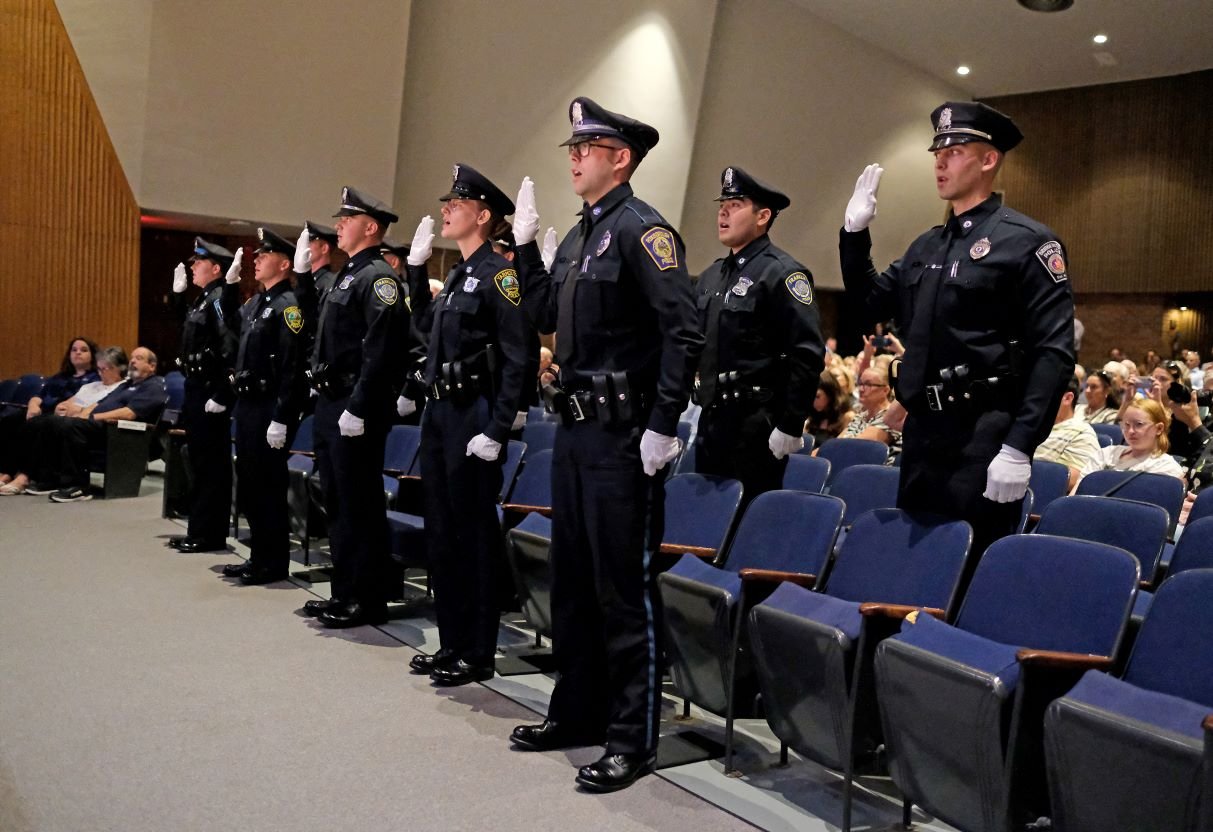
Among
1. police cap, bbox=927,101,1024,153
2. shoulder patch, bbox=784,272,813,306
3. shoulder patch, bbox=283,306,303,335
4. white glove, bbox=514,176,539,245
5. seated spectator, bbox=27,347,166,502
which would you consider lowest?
seated spectator, bbox=27,347,166,502

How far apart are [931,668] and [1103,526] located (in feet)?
4.14

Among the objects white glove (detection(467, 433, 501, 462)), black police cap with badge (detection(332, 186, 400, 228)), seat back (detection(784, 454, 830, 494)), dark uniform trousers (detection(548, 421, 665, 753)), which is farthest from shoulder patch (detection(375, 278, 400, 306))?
seat back (detection(784, 454, 830, 494))

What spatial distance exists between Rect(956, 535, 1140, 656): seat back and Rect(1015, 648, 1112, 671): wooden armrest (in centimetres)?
10

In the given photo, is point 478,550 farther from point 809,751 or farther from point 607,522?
point 809,751

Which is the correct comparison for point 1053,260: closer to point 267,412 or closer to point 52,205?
point 267,412

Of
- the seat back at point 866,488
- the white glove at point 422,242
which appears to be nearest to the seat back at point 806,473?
the seat back at point 866,488

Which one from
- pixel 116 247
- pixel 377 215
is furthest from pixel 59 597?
pixel 116 247

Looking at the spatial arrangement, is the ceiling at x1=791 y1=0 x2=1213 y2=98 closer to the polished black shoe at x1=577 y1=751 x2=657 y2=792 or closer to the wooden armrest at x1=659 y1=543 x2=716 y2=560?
the wooden armrest at x1=659 y1=543 x2=716 y2=560

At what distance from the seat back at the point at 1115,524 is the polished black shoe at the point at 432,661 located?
2038mm

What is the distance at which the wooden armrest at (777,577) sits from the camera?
2.68 metres

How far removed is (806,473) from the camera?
3.97 m

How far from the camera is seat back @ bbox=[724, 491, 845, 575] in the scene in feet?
9.53

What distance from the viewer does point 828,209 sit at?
1528cm

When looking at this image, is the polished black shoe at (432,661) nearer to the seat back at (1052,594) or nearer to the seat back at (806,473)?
the seat back at (806,473)
